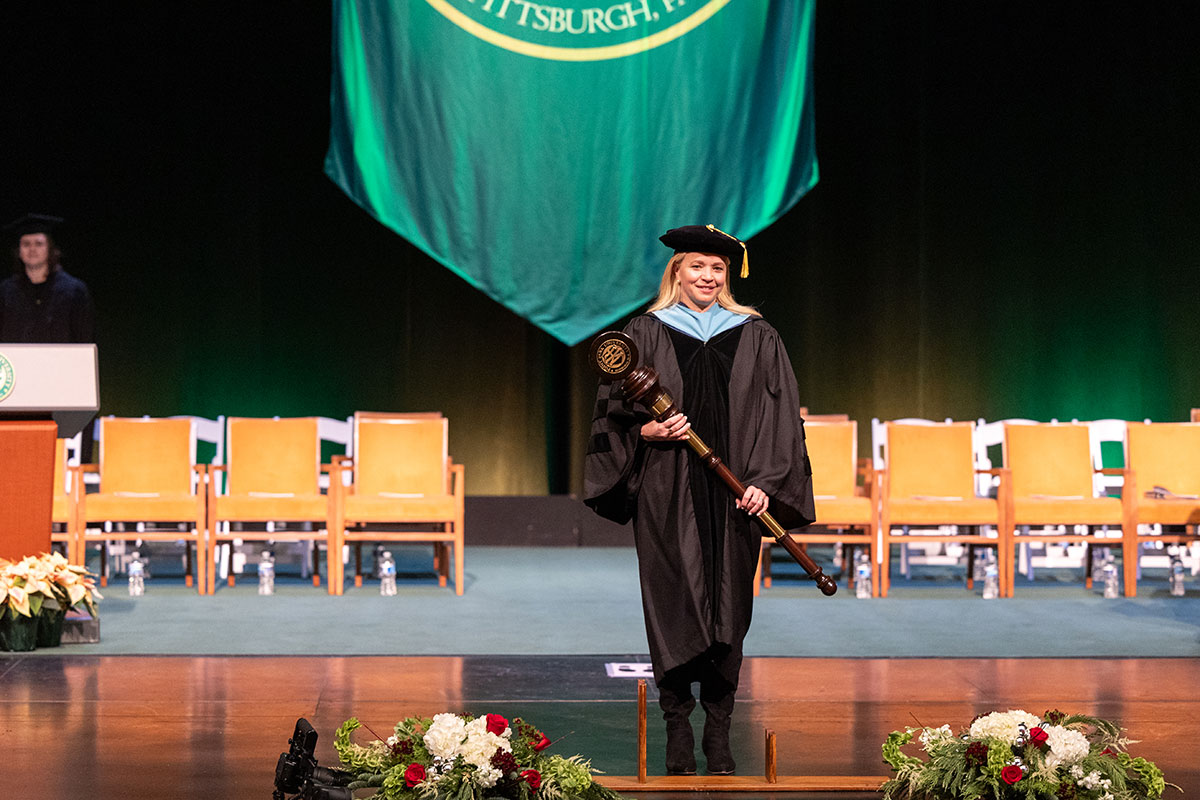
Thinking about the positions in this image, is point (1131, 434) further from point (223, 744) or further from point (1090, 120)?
point (223, 744)

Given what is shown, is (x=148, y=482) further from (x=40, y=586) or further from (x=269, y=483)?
(x=40, y=586)

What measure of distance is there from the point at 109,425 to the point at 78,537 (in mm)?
712

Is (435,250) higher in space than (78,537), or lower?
higher

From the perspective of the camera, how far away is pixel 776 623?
21.6 feet

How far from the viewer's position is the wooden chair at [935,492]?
748cm

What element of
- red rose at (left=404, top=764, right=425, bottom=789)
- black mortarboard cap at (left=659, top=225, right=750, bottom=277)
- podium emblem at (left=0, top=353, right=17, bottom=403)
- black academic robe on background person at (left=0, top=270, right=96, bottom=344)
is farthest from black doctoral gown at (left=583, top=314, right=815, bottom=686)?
black academic robe on background person at (left=0, top=270, right=96, bottom=344)

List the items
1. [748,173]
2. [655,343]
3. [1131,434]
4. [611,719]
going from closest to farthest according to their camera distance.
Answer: [655,343] < [611,719] < [1131,434] < [748,173]

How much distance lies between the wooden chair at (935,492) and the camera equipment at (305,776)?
4.72m

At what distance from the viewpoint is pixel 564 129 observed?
960 cm

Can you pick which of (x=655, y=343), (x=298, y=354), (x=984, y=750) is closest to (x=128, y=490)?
(x=298, y=354)

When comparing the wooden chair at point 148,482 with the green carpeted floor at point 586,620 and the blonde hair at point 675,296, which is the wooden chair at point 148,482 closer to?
the green carpeted floor at point 586,620

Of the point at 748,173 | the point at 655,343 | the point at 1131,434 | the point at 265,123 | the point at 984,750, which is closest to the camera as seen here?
the point at 984,750

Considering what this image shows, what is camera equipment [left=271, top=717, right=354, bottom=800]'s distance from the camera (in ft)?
10.4

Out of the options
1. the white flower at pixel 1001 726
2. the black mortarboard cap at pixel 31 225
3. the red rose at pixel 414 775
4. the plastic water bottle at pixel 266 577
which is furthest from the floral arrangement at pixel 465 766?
the black mortarboard cap at pixel 31 225
